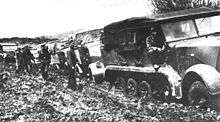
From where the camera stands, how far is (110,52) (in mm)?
11914

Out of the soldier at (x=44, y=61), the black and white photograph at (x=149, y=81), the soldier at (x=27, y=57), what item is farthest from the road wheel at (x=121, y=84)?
the soldier at (x=27, y=57)

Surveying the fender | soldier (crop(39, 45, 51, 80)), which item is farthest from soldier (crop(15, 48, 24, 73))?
the fender

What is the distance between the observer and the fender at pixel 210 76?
7504 millimetres

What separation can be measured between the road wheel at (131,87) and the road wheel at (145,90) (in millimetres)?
239

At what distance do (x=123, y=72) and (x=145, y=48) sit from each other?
70.3 inches

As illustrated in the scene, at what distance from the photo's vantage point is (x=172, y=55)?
9.05 metres

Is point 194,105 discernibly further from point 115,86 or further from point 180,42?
point 115,86

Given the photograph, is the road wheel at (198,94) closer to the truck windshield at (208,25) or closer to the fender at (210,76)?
the fender at (210,76)

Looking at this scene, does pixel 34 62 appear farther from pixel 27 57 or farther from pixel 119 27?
pixel 119 27

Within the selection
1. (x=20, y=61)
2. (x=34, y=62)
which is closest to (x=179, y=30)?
(x=34, y=62)

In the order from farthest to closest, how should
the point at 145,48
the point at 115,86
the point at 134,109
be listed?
the point at 115,86, the point at 145,48, the point at 134,109

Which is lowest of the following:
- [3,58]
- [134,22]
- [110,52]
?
[3,58]

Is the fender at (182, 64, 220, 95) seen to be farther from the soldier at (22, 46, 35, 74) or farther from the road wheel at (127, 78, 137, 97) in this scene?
the soldier at (22, 46, 35, 74)

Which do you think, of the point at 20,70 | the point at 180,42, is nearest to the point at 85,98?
the point at 180,42
